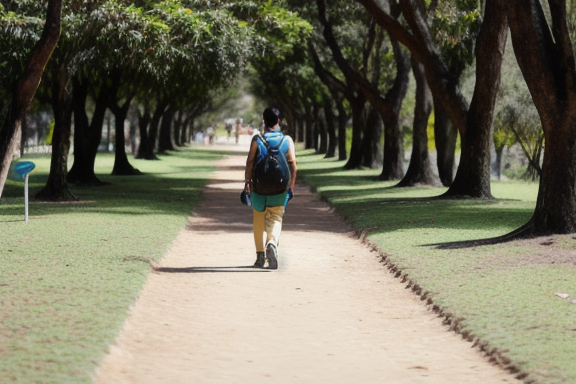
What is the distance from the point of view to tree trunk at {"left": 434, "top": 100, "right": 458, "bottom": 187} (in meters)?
28.4

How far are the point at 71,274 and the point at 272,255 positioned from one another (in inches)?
89.8

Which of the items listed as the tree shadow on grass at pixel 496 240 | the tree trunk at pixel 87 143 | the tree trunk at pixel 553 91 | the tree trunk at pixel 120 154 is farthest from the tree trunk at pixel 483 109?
the tree trunk at pixel 120 154

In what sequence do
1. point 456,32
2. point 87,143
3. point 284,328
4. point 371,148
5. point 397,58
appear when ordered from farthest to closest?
point 371,148 < point 397,58 < point 87,143 < point 456,32 < point 284,328

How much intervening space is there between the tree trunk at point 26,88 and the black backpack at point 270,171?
2.59 metres

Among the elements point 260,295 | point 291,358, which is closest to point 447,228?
point 260,295

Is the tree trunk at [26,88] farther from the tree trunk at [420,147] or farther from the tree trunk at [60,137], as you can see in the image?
the tree trunk at [420,147]

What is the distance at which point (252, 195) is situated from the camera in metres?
12.3

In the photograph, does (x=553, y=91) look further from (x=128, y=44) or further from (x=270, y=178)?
(x=128, y=44)

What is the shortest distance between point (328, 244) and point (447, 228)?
2.22 meters

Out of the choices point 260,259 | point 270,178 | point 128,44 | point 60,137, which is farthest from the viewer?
point 60,137

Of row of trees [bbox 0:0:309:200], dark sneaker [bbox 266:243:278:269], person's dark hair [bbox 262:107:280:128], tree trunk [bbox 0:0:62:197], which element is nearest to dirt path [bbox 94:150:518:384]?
dark sneaker [bbox 266:243:278:269]

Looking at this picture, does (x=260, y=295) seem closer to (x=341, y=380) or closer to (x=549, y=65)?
(x=341, y=380)

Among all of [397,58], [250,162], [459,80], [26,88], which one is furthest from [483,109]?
[26,88]

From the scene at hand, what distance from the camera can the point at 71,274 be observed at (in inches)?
440
